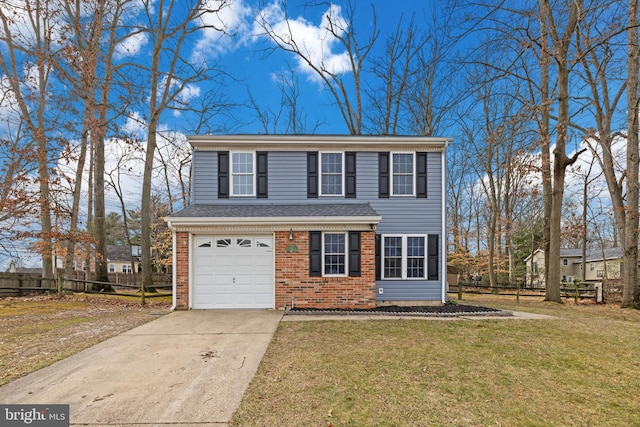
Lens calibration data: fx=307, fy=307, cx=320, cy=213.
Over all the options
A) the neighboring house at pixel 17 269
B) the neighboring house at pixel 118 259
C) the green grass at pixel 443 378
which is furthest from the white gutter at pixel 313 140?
the neighboring house at pixel 118 259

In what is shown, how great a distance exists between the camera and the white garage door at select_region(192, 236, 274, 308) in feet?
32.2

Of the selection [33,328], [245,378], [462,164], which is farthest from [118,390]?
[462,164]

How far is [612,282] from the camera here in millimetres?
15766

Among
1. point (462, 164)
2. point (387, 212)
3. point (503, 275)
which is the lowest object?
point (503, 275)

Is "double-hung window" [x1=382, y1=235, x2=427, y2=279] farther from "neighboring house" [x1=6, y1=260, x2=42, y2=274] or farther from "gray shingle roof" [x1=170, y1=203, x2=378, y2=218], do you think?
"neighboring house" [x1=6, y1=260, x2=42, y2=274]

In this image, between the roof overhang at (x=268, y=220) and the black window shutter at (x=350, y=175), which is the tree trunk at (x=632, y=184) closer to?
the roof overhang at (x=268, y=220)

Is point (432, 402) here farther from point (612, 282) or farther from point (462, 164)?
point (462, 164)

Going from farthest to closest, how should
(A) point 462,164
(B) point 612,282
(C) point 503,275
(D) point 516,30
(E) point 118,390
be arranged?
(C) point 503,275 < (A) point 462,164 < (B) point 612,282 < (D) point 516,30 < (E) point 118,390

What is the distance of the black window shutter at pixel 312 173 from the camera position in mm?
11305

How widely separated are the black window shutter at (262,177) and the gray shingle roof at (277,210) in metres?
0.46

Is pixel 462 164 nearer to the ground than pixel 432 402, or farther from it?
farther from it

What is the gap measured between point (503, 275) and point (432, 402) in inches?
1211

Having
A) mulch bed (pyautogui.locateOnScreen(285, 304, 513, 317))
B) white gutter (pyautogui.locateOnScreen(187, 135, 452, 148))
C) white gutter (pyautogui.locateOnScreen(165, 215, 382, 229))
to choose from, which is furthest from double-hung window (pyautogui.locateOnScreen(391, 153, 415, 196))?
mulch bed (pyautogui.locateOnScreen(285, 304, 513, 317))

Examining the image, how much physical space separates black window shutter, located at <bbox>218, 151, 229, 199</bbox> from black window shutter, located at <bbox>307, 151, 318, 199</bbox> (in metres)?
2.95
